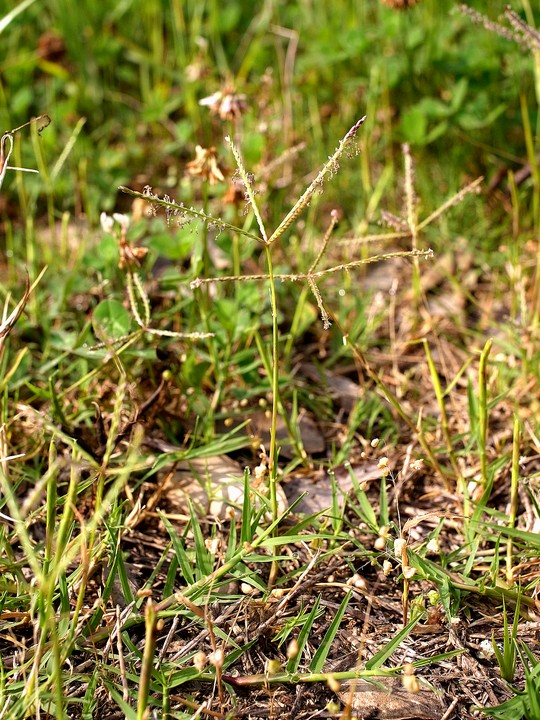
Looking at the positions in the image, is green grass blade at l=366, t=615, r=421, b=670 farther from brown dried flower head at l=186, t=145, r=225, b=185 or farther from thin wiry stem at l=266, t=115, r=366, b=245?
brown dried flower head at l=186, t=145, r=225, b=185

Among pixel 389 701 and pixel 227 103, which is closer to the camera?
pixel 389 701

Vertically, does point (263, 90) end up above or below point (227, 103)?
below

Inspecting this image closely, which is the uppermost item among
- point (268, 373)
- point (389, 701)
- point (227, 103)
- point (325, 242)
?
point (227, 103)

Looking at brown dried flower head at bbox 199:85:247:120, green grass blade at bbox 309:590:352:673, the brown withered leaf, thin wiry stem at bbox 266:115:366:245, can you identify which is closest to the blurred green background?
brown dried flower head at bbox 199:85:247:120

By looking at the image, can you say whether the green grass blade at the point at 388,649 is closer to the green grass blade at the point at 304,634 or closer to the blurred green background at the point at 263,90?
the green grass blade at the point at 304,634

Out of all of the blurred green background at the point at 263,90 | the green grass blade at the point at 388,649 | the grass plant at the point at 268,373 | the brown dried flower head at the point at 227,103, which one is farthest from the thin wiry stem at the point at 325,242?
the blurred green background at the point at 263,90

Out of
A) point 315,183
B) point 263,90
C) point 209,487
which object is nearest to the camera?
point 315,183

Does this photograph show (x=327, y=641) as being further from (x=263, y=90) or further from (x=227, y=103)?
(x=263, y=90)

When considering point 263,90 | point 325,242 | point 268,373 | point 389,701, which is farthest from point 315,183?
point 263,90
